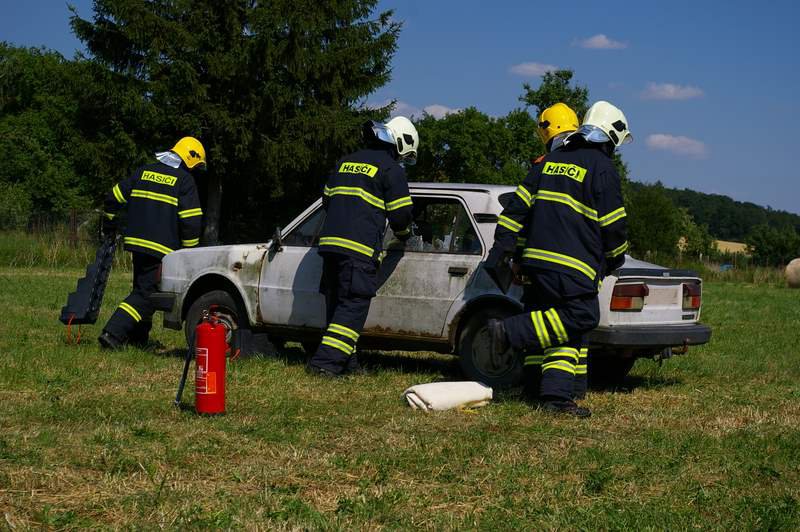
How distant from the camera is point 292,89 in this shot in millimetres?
32812

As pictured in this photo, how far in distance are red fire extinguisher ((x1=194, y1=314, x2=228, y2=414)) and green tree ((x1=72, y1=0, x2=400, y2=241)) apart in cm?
2637

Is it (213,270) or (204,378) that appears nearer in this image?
(204,378)

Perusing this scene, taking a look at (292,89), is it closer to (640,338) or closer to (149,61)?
(149,61)

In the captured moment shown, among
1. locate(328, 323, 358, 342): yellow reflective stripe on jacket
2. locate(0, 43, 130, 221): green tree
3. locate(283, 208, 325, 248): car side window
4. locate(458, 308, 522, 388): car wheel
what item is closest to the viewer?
locate(458, 308, 522, 388): car wheel

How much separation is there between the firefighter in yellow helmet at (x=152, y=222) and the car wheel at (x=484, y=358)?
10.3ft

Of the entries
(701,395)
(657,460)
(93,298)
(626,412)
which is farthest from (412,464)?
(93,298)

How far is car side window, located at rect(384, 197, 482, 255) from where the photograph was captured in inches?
312

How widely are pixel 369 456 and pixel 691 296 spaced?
12.2 ft

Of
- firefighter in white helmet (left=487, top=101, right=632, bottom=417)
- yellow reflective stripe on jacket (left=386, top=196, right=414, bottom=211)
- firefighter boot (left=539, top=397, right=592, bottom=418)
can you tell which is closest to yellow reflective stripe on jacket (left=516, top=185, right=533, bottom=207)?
firefighter in white helmet (left=487, top=101, right=632, bottom=417)

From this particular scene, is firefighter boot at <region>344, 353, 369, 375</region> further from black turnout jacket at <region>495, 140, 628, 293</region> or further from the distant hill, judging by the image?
the distant hill

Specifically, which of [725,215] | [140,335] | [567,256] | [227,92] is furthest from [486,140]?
[725,215]

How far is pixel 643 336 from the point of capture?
7.21 meters

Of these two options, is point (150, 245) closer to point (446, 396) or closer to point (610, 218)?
point (446, 396)

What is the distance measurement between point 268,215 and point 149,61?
7539mm
